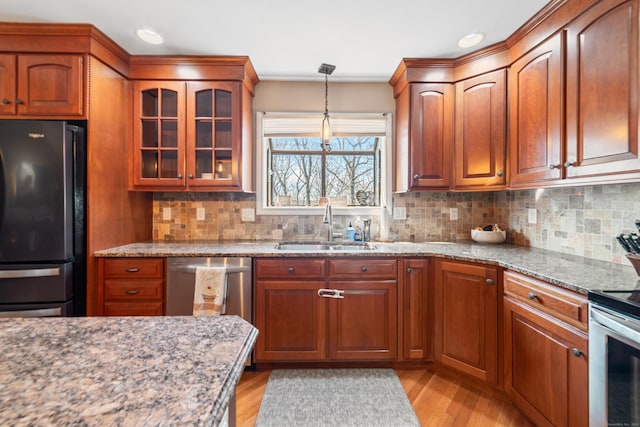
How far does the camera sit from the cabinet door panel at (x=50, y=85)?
2041 millimetres

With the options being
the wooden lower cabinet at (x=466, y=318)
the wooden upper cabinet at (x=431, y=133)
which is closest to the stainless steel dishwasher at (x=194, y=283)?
the wooden lower cabinet at (x=466, y=318)

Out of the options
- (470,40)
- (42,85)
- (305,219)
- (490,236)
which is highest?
(470,40)

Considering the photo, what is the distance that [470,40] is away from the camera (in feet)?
7.27

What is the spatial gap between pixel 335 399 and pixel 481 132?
86.1 inches

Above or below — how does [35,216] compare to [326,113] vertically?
below

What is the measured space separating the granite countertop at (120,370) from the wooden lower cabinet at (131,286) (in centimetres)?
130

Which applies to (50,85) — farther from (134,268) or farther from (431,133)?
(431,133)

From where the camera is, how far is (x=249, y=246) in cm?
250

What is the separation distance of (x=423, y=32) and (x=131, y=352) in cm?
242

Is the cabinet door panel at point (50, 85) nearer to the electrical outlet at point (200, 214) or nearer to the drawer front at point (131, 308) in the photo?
the electrical outlet at point (200, 214)

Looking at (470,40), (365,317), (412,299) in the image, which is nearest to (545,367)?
(412,299)

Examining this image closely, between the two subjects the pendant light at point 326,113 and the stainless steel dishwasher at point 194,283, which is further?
the pendant light at point 326,113

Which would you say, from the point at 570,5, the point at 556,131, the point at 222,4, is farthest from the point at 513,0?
the point at 222,4

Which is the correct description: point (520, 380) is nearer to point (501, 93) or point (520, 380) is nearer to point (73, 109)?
point (501, 93)
